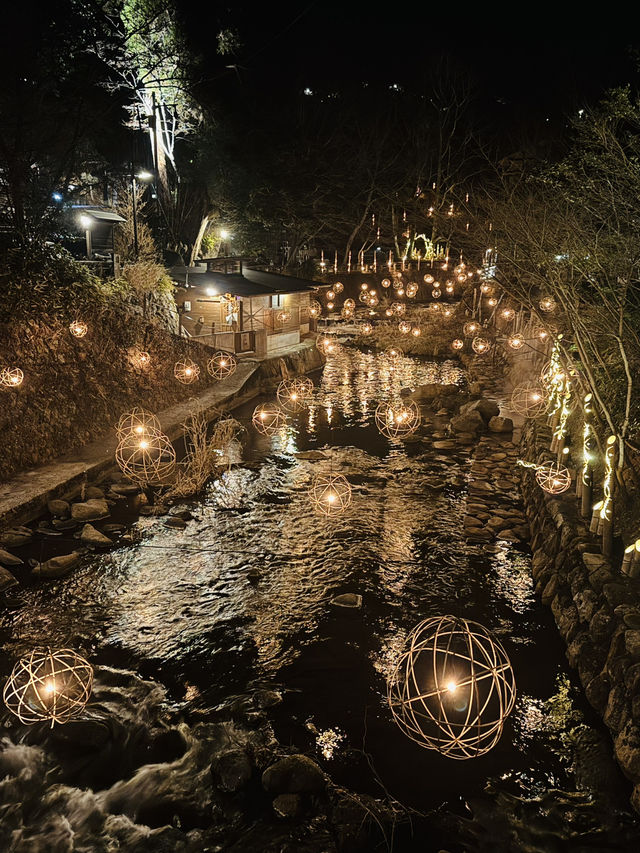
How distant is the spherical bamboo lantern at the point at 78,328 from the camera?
16719mm

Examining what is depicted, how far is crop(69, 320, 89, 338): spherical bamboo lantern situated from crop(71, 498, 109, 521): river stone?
6418 millimetres

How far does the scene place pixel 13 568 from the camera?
1030cm

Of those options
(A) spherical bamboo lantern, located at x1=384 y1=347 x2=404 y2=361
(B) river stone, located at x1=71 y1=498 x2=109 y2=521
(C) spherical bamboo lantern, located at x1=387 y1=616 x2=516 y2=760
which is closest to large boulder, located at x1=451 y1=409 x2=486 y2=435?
(C) spherical bamboo lantern, located at x1=387 y1=616 x2=516 y2=760

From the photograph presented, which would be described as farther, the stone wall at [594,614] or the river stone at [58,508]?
the river stone at [58,508]

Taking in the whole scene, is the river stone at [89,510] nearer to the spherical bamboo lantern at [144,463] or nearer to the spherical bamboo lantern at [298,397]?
the spherical bamboo lantern at [144,463]

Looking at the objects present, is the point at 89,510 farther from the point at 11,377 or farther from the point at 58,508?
the point at 11,377

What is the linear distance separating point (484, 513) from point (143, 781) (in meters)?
8.96

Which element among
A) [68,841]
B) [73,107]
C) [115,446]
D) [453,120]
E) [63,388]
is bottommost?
[68,841]

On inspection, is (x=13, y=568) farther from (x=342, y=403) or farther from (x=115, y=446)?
(x=342, y=403)

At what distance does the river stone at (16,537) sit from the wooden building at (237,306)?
1415 cm

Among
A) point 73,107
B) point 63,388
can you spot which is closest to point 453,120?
point 73,107

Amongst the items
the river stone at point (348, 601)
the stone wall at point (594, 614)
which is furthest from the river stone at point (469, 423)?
the river stone at point (348, 601)

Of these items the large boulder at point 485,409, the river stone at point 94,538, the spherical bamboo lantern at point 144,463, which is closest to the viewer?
the river stone at point 94,538

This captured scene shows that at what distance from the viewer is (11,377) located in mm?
13750
